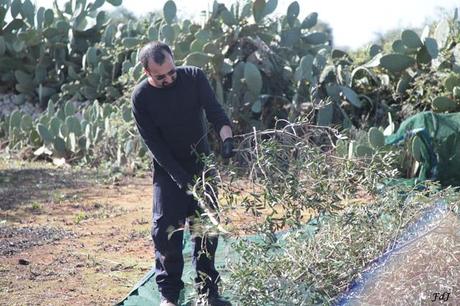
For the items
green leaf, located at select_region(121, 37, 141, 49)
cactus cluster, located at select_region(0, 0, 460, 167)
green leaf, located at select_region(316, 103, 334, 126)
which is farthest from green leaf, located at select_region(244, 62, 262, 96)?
green leaf, located at select_region(121, 37, 141, 49)

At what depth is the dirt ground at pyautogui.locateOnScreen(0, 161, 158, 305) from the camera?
607 centimetres

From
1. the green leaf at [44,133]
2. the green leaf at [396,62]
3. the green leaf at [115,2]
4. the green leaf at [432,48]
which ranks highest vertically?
the green leaf at [432,48]

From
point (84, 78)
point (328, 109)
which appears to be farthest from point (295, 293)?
point (84, 78)

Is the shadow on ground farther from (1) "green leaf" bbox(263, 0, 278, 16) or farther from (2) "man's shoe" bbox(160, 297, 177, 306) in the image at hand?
(2) "man's shoe" bbox(160, 297, 177, 306)

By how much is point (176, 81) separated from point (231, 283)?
54.7 inches

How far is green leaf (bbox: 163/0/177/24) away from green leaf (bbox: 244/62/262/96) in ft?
4.65

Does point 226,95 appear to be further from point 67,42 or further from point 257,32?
point 67,42

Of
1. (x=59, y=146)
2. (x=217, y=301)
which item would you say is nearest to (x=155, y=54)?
(x=217, y=301)

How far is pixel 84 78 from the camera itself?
543 inches

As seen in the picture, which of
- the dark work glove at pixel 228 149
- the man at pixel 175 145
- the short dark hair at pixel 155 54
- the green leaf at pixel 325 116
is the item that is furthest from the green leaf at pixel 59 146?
the dark work glove at pixel 228 149

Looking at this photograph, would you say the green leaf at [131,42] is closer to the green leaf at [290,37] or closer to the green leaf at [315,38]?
the green leaf at [290,37]

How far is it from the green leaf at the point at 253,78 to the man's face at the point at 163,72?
213 inches

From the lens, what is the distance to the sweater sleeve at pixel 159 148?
5039 mm

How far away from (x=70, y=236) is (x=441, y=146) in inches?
134
